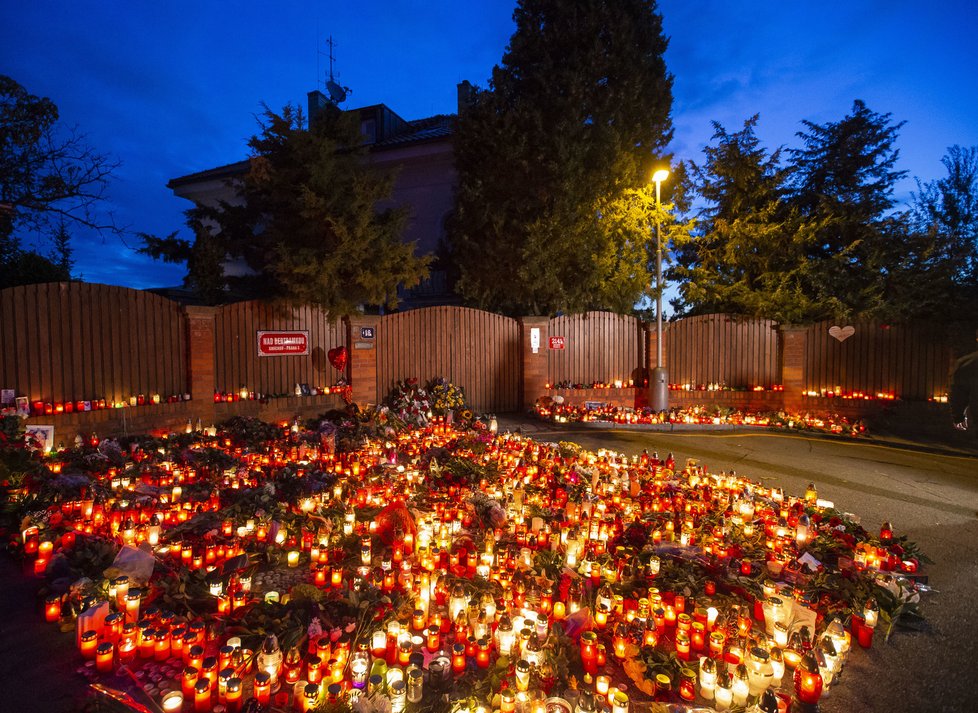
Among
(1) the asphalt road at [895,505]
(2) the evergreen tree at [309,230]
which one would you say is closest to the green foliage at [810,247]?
(1) the asphalt road at [895,505]

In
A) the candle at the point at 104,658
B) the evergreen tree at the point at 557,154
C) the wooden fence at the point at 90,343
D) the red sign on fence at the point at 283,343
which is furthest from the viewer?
the evergreen tree at the point at 557,154

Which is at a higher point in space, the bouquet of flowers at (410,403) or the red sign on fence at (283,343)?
the red sign on fence at (283,343)

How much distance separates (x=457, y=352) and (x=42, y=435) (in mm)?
8293

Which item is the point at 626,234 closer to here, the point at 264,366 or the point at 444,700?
the point at 264,366

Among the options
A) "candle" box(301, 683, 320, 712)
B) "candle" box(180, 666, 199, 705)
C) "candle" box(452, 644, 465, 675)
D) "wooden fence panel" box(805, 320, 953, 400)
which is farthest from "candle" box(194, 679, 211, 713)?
"wooden fence panel" box(805, 320, 953, 400)

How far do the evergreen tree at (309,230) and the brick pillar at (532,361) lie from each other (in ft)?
12.7

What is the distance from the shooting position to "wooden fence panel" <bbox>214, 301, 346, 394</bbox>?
33.2 feet

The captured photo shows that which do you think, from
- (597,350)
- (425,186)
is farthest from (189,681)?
(425,186)

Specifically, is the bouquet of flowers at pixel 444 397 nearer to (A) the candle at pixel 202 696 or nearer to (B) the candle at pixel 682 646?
(B) the candle at pixel 682 646

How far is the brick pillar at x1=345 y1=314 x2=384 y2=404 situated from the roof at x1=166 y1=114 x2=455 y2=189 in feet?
30.9

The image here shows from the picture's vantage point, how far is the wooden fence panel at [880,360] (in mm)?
12312

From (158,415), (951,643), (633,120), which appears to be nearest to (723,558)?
(951,643)

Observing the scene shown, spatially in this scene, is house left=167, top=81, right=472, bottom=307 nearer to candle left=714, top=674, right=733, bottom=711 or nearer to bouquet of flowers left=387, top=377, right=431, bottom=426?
bouquet of flowers left=387, top=377, right=431, bottom=426

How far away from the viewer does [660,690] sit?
3.08 meters
